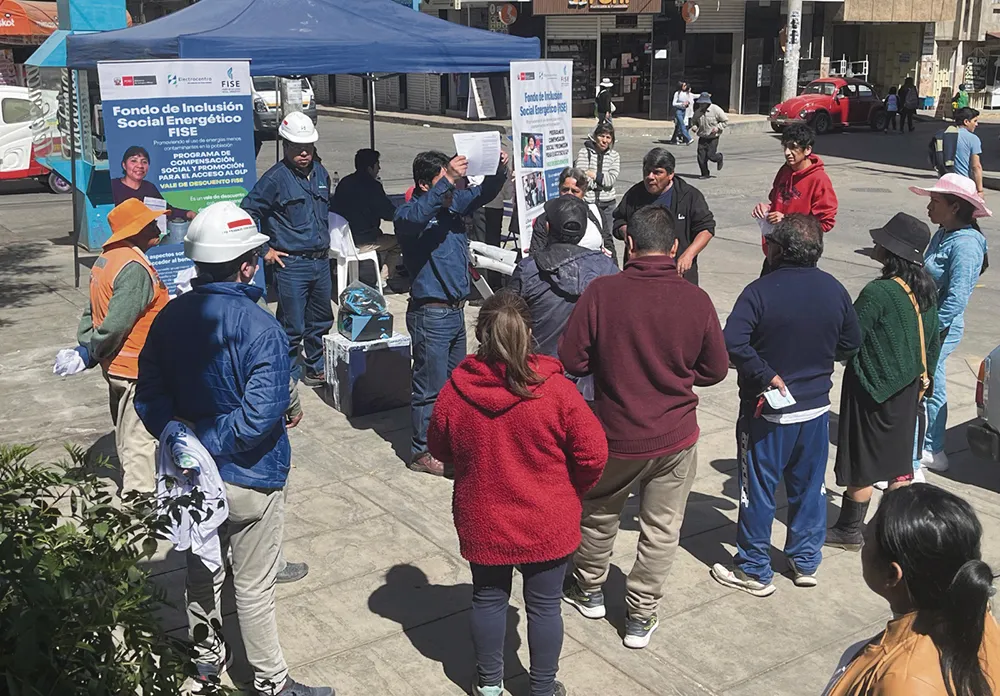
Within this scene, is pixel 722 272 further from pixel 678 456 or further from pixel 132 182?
pixel 678 456

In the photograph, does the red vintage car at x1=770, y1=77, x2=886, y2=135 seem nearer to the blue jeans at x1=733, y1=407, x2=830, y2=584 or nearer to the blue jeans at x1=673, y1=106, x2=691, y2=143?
the blue jeans at x1=673, y1=106, x2=691, y2=143

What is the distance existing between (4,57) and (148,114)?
23036 millimetres

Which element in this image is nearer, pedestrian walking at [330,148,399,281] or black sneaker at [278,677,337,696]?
black sneaker at [278,677,337,696]

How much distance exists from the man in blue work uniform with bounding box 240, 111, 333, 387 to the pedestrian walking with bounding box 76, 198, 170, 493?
7.10 feet

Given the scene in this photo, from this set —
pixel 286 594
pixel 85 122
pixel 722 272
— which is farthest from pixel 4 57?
pixel 286 594

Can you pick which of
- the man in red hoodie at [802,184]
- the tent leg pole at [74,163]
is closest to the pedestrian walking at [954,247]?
the man in red hoodie at [802,184]

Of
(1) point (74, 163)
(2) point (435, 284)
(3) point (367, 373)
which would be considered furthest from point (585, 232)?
(1) point (74, 163)

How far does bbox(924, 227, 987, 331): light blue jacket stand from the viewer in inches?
245

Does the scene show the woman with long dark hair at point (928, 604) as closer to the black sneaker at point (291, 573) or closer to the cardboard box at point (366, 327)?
the black sneaker at point (291, 573)

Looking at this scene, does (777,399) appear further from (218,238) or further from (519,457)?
(218,238)

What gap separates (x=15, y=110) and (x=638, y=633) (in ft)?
56.9

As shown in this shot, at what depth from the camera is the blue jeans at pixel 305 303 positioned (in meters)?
7.84

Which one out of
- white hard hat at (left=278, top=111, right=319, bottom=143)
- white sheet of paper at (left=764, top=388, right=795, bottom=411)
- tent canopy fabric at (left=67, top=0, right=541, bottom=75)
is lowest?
white sheet of paper at (left=764, top=388, right=795, bottom=411)

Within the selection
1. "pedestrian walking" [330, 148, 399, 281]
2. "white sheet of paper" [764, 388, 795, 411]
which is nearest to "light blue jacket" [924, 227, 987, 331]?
"white sheet of paper" [764, 388, 795, 411]
